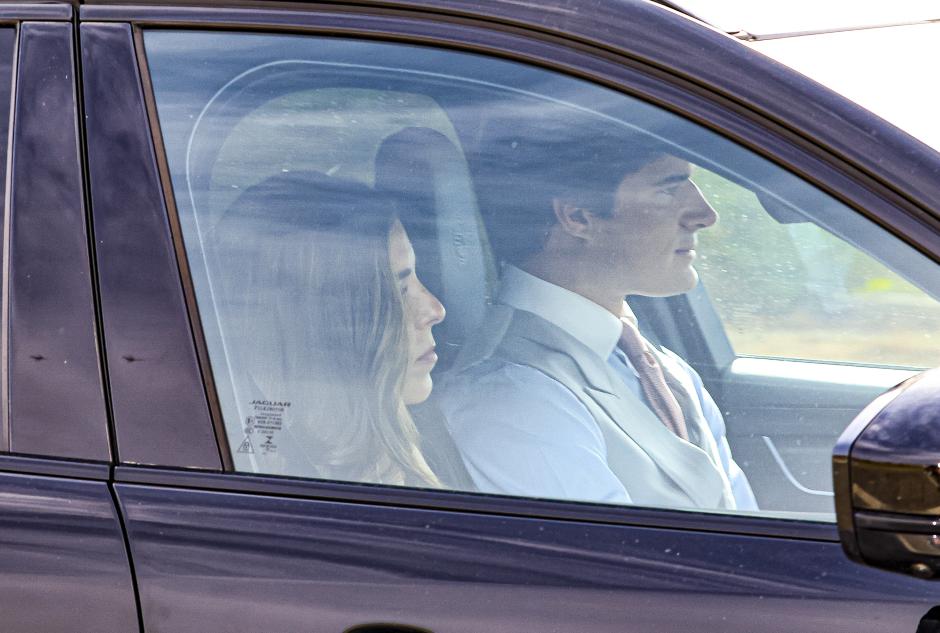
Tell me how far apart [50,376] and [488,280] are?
58cm

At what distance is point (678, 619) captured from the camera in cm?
126

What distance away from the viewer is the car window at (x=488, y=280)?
138cm

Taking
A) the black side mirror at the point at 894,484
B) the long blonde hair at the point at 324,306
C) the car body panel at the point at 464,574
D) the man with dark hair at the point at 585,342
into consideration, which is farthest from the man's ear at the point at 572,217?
the black side mirror at the point at 894,484

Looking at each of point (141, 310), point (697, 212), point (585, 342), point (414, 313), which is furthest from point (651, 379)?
point (141, 310)

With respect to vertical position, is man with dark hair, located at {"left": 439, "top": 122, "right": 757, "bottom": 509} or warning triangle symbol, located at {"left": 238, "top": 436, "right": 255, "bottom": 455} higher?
warning triangle symbol, located at {"left": 238, "top": 436, "right": 255, "bottom": 455}

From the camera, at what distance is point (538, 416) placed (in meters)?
1.45

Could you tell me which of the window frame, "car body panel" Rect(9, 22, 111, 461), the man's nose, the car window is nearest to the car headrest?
the car window

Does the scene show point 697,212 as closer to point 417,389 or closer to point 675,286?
point 675,286

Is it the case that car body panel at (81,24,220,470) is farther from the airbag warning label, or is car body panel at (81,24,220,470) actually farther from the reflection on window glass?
the reflection on window glass

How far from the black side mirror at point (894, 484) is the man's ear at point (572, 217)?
0.47m

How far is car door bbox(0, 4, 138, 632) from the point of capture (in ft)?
4.66

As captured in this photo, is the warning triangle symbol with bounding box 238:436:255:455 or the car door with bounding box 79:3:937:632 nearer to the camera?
the car door with bounding box 79:3:937:632

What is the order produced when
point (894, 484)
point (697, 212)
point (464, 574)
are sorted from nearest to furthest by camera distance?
point (894, 484) → point (464, 574) → point (697, 212)

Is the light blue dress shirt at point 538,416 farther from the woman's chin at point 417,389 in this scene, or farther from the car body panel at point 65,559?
the car body panel at point 65,559
